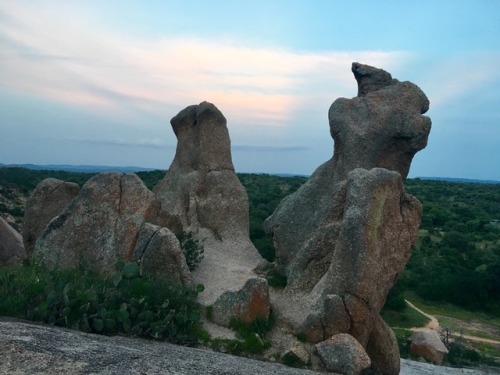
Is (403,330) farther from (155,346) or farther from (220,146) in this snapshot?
(155,346)

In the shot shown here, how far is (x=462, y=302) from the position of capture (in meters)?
28.2

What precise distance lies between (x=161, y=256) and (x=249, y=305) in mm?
2092

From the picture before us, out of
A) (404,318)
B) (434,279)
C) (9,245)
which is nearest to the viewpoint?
(9,245)

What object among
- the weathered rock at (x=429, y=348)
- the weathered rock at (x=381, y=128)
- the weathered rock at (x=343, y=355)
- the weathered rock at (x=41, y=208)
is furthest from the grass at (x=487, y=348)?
the weathered rock at (x=41, y=208)

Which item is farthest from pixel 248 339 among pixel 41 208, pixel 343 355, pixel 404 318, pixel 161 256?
pixel 404 318

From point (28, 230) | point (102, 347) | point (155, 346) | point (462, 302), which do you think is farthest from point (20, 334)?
point (462, 302)

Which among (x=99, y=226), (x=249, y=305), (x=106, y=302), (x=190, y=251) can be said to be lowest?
(x=249, y=305)

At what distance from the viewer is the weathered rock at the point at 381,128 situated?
1357cm

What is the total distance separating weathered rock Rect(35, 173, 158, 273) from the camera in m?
13.0

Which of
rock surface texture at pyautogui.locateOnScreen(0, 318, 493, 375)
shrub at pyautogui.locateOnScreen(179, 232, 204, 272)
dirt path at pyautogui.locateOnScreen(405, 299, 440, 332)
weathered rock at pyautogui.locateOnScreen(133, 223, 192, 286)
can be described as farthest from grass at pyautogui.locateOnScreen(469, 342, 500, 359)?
rock surface texture at pyautogui.locateOnScreen(0, 318, 493, 375)

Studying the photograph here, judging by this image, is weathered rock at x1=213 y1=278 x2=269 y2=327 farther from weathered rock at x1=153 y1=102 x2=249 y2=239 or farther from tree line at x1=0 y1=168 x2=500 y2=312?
tree line at x1=0 y1=168 x2=500 y2=312

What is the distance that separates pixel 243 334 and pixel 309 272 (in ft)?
7.33

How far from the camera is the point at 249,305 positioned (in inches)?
465

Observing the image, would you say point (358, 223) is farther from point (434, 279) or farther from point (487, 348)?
point (434, 279)
